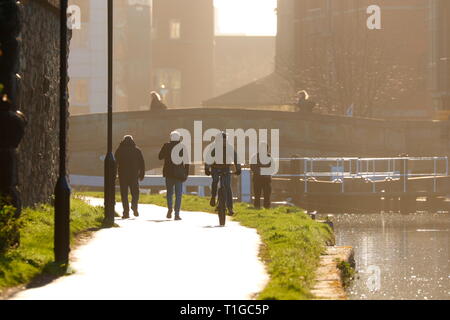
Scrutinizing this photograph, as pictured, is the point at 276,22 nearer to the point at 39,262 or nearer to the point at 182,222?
the point at 182,222

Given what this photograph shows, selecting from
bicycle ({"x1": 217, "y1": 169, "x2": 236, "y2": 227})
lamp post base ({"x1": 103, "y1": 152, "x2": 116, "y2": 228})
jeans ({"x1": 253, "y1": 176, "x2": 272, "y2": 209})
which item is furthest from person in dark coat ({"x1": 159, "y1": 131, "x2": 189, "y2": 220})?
jeans ({"x1": 253, "y1": 176, "x2": 272, "y2": 209})

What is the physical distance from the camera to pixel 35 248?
50.5 ft

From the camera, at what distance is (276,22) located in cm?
9075

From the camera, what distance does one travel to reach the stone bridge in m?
51.0

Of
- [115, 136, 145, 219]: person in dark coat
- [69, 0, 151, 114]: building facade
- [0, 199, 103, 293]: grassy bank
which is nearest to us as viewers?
[0, 199, 103, 293]: grassy bank

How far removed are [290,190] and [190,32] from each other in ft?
238

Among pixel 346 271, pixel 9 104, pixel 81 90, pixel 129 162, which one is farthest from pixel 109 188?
pixel 81 90

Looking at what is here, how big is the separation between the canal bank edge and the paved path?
592 mm

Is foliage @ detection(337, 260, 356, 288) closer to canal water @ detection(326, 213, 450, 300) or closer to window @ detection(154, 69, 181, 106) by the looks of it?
canal water @ detection(326, 213, 450, 300)

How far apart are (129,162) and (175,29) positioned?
8618 centimetres

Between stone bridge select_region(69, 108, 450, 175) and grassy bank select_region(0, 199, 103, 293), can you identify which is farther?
stone bridge select_region(69, 108, 450, 175)

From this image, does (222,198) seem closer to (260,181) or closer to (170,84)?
(260,181)

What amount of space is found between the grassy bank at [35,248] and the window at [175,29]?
292 ft

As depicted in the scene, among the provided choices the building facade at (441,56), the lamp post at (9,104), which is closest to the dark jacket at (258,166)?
the lamp post at (9,104)
